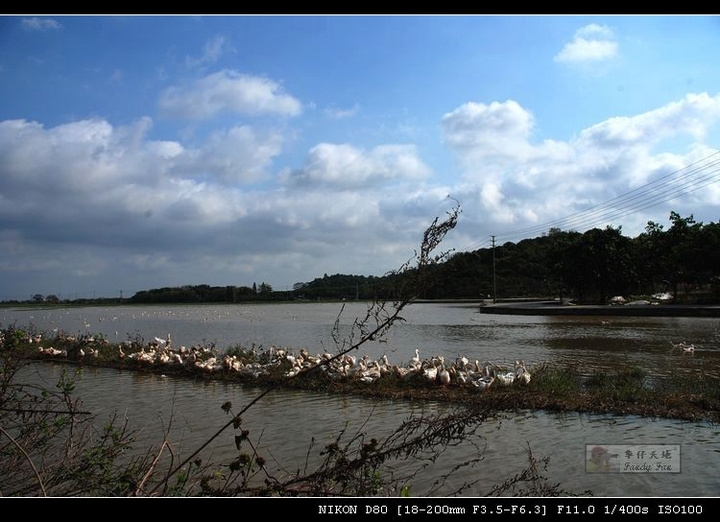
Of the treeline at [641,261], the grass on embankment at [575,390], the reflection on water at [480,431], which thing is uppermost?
the treeline at [641,261]

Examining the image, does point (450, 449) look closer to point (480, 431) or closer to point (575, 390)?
point (480, 431)

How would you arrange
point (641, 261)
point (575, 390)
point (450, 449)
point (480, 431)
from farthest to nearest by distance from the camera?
point (641, 261) < point (575, 390) < point (480, 431) < point (450, 449)

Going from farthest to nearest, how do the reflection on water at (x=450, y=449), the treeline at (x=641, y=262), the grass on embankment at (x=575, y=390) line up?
the treeline at (x=641, y=262)
the grass on embankment at (x=575, y=390)
the reflection on water at (x=450, y=449)

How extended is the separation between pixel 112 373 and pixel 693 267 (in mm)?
36986

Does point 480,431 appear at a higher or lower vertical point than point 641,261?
lower

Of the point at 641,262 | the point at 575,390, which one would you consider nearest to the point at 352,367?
the point at 575,390

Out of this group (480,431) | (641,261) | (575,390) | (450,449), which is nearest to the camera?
(450,449)

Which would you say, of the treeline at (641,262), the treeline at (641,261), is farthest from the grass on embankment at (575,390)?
the treeline at (641,261)

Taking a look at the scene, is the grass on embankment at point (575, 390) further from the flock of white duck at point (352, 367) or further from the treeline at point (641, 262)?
the treeline at point (641, 262)

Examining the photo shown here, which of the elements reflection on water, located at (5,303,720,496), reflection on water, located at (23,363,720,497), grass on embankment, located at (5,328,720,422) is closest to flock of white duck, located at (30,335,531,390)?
grass on embankment, located at (5,328,720,422)

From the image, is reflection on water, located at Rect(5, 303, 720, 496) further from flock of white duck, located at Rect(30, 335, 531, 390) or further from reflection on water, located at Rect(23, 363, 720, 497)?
flock of white duck, located at Rect(30, 335, 531, 390)
